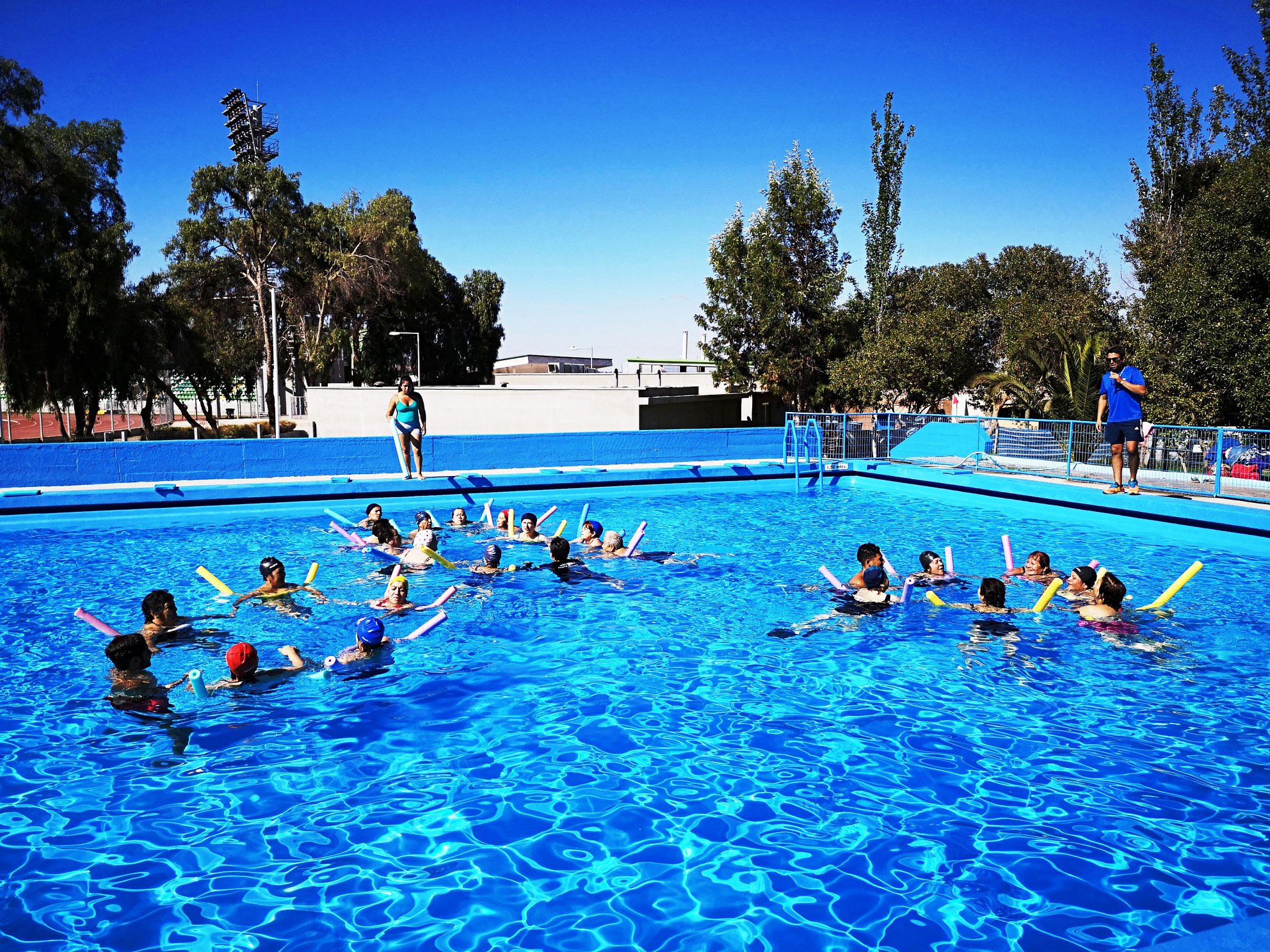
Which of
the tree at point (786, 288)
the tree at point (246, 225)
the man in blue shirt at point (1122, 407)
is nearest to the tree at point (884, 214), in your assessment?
the tree at point (786, 288)

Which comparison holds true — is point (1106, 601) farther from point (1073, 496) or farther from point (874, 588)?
point (1073, 496)

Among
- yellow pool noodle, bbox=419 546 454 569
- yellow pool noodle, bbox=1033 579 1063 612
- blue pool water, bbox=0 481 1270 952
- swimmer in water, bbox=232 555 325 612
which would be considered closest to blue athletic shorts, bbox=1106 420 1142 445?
blue pool water, bbox=0 481 1270 952

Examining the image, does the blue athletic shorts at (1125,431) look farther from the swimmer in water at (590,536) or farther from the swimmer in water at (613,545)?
the swimmer in water at (590,536)

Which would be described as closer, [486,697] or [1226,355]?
[486,697]

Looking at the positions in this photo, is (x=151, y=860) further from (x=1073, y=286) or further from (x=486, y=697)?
(x=1073, y=286)

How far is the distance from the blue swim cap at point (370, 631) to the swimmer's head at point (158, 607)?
1.93 m

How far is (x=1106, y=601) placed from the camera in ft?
27.3

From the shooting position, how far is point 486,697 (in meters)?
7.01

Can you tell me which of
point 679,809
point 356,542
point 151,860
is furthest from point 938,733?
point 356,542

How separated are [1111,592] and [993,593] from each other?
1.18 m

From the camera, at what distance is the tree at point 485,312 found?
209ft

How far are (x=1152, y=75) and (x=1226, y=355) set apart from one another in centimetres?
1204

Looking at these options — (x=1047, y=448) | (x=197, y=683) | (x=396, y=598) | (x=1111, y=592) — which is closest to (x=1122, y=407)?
(x=1047, y=448)

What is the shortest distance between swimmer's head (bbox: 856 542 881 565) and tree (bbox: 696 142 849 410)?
21.3m
